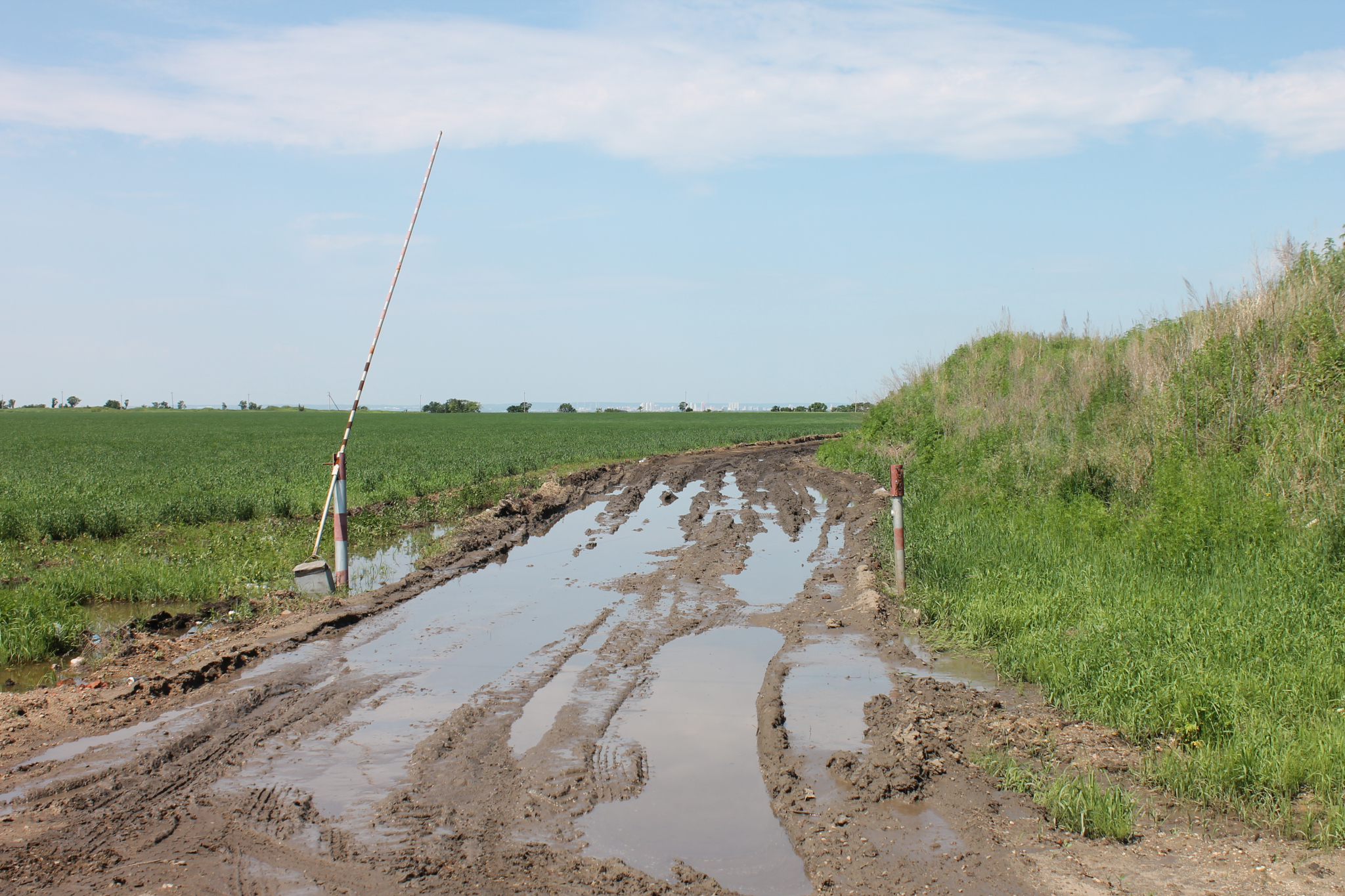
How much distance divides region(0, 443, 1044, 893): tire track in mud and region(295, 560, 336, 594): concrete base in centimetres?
101

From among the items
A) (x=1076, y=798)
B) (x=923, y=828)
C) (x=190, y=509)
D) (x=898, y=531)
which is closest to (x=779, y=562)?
(x=898, y=531)

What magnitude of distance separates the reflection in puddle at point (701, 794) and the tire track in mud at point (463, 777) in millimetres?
65

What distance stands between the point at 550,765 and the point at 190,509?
1273 cm

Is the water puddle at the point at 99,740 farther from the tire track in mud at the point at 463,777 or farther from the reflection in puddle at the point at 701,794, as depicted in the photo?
the reflection in puddle at the point at 701,794

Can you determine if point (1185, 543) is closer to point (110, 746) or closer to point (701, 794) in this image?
point (701, 794)

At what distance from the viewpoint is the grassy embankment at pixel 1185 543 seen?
5.12 metres

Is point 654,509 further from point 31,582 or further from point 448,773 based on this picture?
point 448,773

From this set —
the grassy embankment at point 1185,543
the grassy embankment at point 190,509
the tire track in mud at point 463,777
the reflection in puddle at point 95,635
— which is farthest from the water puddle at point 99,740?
the grassy embankment at point 1185,543

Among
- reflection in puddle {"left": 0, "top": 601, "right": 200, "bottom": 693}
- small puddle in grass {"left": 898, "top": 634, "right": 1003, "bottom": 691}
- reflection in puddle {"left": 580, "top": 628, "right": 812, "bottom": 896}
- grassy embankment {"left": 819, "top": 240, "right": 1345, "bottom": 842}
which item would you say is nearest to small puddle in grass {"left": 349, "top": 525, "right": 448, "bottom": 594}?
reflection in puddle {"left": 0, "top": 601, "right": 200, "bottom": 693}

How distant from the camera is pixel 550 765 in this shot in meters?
4.91

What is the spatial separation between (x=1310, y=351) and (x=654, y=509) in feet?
35.4

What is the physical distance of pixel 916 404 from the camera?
25.1m

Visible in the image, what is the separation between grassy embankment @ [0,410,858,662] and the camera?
31.5 ft

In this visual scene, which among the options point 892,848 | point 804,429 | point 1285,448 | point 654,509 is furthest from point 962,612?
point 804,429
